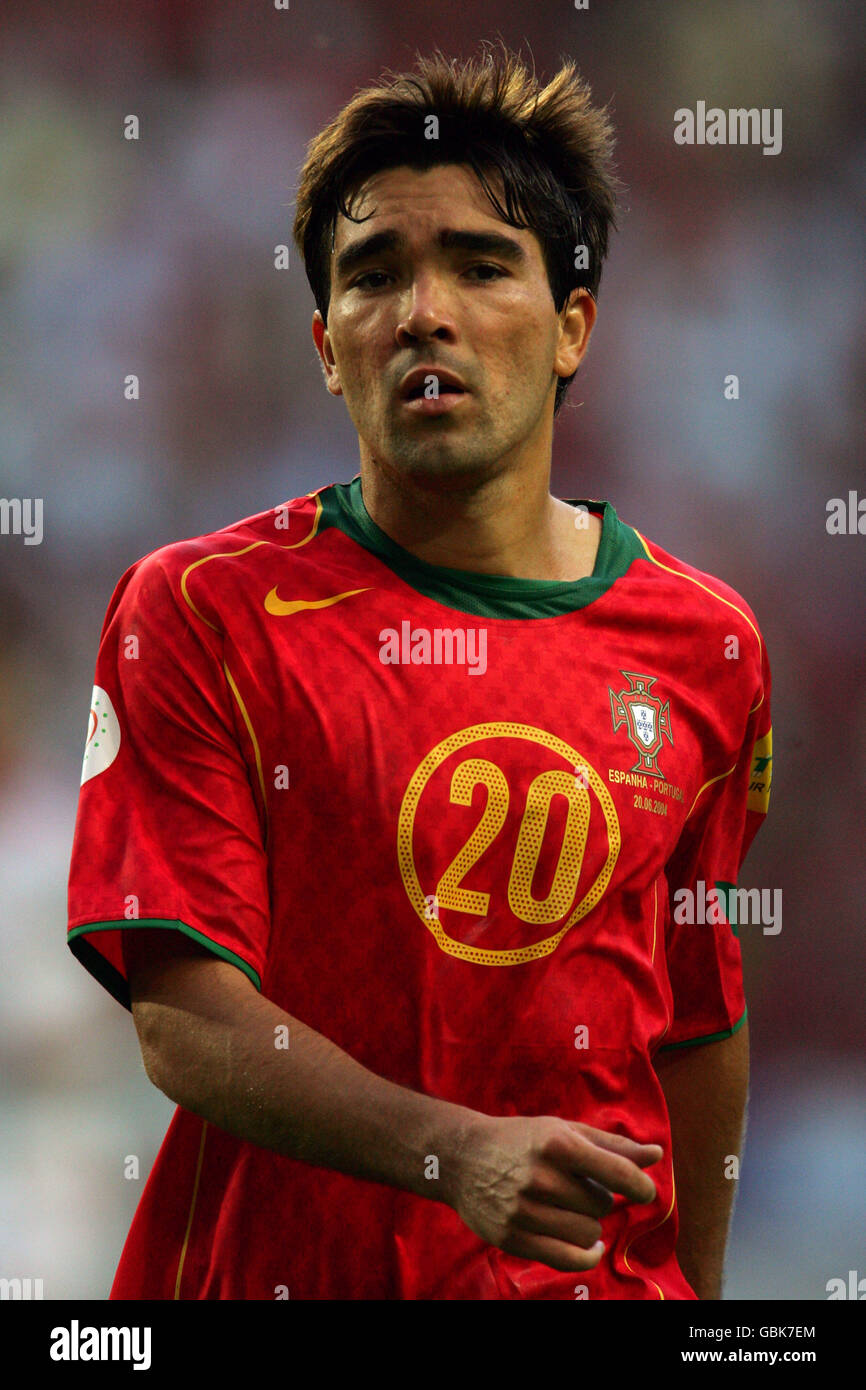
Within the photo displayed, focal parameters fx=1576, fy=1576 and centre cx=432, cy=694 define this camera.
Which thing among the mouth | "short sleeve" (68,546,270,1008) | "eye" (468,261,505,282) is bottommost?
"short sleeve" (68,546,270,1008)

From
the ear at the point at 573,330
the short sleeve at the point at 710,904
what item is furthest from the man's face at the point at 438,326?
the short sleeve at the point at 710,904

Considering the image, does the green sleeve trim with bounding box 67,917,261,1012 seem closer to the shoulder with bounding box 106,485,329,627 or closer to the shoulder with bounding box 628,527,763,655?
the shoulder with bounding box 106,485,329,627

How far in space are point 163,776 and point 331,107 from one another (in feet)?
10.1

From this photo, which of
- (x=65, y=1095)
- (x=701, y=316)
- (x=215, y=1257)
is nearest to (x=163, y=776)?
(x=215, y=1257)

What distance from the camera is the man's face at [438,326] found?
6.34ft

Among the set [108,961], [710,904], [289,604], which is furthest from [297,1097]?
[710,904]

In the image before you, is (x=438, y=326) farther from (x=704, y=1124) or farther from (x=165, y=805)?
(x=704, y=1124)

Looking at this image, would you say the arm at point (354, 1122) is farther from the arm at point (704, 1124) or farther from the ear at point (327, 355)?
the ear at point (327, 355)

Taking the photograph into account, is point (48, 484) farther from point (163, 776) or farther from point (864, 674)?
point (163, 776)

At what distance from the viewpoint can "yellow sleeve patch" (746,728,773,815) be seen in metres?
2.25

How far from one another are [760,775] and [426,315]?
0.84 m

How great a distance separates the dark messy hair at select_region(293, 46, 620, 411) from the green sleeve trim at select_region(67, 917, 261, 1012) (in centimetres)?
90

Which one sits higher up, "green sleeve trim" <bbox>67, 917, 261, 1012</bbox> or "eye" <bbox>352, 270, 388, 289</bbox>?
"eye" <bbox>352, 270, 388, 289</bbox>

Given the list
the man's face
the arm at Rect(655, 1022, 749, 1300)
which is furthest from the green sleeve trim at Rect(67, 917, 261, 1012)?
the arm at Rect(655, 1022, 749, 1300)
